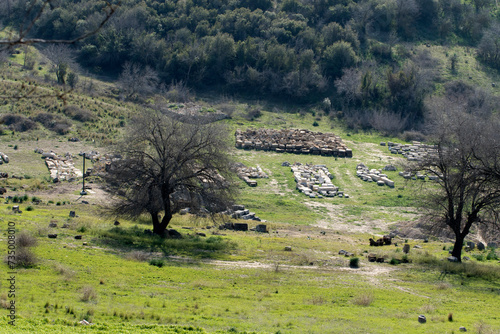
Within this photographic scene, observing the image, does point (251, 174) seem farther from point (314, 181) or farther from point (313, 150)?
point (313, 150)

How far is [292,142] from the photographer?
5091 centimetres

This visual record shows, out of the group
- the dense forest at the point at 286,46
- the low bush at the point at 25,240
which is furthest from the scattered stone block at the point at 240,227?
the dense forest at the point at 286,46

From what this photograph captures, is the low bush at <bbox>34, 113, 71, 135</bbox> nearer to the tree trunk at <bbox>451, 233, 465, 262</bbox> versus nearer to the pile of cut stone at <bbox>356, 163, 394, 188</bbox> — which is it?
the pile of cut stone at <bbox>356, 163, 394, 188</bbox>

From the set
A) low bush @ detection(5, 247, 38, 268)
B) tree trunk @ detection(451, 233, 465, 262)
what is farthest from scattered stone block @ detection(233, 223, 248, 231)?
low bush @ detection(5, 247, 38, 268)

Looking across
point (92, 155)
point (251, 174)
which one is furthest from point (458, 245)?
point (92, 155)

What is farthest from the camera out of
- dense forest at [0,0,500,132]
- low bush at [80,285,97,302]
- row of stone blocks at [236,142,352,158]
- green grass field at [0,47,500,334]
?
dense forest at [0,0,500,132]

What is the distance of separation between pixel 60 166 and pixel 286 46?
4024cm

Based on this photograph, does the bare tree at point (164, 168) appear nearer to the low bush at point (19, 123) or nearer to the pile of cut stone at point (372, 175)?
the pile of cut stone at point (372, 175)

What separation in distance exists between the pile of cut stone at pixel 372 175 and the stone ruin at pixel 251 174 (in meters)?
7.59

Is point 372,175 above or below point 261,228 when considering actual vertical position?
above

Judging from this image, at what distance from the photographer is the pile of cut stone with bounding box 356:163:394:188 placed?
4275cm

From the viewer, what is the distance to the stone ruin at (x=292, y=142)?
1951 inches

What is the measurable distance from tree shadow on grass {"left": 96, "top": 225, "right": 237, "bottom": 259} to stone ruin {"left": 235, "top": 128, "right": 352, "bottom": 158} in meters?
25.2

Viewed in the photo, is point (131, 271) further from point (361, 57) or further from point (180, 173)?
point (361, 57)
